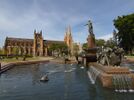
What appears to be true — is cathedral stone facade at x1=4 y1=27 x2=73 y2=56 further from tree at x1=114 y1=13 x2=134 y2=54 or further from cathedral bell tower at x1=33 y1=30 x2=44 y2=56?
tree at x1=114 y1=13 x2=134 y2=54

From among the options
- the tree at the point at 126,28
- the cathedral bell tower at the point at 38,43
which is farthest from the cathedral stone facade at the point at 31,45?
the tree at the point at 126,28

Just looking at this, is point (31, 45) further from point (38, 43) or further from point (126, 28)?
point (126, 28)

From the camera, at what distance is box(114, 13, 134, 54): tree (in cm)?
7531

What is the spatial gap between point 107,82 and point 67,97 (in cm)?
389

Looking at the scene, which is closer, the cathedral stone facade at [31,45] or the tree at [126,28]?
the tree at [126,28]

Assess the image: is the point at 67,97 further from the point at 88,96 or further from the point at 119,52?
the point at 119,52

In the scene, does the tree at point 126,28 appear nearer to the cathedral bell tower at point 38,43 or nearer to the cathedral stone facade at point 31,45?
the cathedral stone facade at point 31,45

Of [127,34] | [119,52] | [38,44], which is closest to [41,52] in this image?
[38,44]

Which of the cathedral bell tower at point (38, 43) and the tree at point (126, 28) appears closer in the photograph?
the tree at point (126, 28)

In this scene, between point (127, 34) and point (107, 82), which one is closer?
point (107, 82)

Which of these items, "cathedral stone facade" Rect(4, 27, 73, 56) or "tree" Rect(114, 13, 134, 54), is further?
"cathedral stone facade" Rect(4, 27, 73, 56)

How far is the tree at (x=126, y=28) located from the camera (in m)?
75.3

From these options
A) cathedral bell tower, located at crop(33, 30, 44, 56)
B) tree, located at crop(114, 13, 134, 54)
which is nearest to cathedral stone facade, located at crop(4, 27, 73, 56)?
cathedral bell tower, located at crop(33, 30, 44, 56)

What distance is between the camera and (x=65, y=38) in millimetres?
193500
